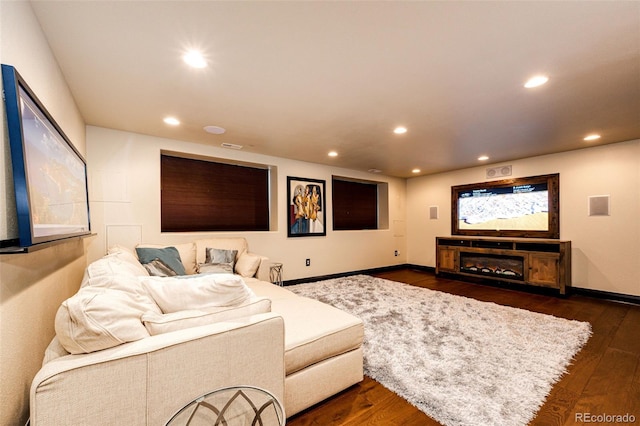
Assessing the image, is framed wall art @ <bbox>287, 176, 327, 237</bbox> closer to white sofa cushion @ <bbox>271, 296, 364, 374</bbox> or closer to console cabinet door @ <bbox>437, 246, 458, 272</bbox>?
console cabinet door @ <bbox>437, 246, 458, 272</bbox>

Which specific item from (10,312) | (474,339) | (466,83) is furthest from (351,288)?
(10,312)

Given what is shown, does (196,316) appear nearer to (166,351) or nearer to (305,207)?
(166,351)

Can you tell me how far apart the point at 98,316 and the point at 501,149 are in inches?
196

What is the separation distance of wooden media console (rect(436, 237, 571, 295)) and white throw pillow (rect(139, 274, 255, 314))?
4819 millimetres

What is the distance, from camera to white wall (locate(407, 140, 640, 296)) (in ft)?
12.3

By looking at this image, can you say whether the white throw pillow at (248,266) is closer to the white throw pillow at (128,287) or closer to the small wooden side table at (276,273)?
the small wooden side table at (276,273)

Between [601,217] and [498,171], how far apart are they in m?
1.60

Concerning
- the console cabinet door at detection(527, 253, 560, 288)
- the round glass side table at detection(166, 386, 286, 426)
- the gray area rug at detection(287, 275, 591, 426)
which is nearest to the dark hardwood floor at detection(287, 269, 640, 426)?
the gray area rug at detection(287, 275, 591, 426)

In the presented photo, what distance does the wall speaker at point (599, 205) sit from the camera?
13.0 feet

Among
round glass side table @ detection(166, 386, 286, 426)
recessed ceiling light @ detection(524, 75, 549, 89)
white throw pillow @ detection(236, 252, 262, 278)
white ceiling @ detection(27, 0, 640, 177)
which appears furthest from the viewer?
white throw pillow @ detection(236, 252, 262, 278)

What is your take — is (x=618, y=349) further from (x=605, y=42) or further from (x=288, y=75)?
(x=288, y=75)

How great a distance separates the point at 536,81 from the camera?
7.00ft

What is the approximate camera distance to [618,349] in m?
2.37

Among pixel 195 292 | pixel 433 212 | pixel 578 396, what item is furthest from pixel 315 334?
pixel 433 212
